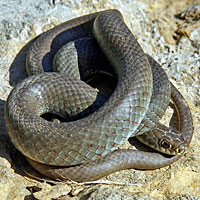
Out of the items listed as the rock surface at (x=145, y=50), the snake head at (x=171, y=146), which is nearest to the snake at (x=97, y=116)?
the snake head at (x=171, y=146)

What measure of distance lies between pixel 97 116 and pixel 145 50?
286cm

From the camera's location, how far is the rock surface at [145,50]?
13.6 feet

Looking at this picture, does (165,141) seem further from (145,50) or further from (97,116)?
(145,50)

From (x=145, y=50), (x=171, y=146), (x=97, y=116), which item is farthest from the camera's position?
(x=145, y=50)

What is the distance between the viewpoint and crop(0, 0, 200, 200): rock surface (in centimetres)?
415

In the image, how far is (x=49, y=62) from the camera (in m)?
5.92

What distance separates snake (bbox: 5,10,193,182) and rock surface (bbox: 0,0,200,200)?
0.23 meters

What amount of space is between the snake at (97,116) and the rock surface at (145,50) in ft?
0.75

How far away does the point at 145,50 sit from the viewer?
6.56 m

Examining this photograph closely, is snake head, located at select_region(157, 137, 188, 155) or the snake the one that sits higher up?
the snake

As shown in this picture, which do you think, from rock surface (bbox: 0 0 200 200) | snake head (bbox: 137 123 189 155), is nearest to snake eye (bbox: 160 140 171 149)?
snake head (bbox: 137 123 189 155)

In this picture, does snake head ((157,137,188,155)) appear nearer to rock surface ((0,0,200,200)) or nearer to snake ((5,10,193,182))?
snake ((5,10,193,182))

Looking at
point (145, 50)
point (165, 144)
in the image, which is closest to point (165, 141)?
point (165, 144)

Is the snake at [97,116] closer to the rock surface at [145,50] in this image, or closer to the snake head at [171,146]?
the snake head at [171,146]
